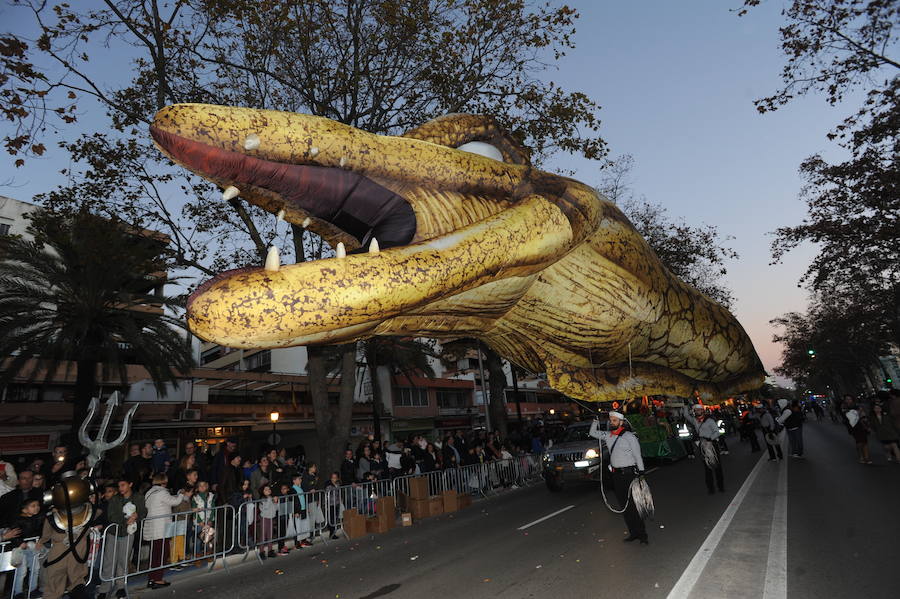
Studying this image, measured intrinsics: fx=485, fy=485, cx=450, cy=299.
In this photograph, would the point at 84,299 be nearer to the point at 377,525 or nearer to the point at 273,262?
the point at 377,525

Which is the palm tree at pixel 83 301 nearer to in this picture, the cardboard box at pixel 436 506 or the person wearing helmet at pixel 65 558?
the person wearing helmet at pixel 65 558

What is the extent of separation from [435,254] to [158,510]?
24.8 ft

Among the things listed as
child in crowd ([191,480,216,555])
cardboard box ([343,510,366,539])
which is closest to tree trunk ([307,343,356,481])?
cardboard box ([343,510,366,539])

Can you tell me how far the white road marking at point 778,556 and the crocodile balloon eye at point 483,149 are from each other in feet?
12.4

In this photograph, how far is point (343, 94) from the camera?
10586 mm

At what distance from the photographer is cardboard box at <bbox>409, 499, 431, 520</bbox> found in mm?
10391

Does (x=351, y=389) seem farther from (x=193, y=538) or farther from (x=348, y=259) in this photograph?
(x=348, y=259)

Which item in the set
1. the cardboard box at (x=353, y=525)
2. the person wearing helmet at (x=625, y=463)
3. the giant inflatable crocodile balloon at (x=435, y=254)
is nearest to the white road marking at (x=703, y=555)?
the person wearing helmet at (x=625, y=463)

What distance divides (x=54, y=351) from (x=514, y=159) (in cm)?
1623

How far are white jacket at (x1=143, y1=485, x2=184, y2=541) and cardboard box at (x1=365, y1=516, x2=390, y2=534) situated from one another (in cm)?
335

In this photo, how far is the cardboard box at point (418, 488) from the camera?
10.5 metres

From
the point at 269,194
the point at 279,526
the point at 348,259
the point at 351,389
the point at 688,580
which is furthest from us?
the point at 351,389

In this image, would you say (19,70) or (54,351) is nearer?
(19,70)

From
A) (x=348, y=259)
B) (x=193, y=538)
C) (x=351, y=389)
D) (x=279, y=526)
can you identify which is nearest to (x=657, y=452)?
(x=351, y=389)
